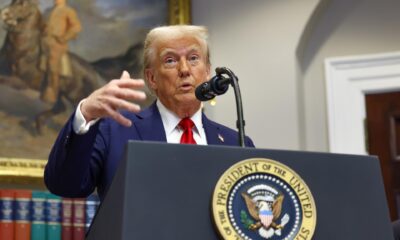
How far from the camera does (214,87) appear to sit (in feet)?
6.01

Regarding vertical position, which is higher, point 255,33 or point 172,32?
point 255,33

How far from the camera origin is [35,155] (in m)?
3.93

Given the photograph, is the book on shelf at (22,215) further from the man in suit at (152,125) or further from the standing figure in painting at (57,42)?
the man in suit at (152,125)

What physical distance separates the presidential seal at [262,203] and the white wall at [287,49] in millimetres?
2764

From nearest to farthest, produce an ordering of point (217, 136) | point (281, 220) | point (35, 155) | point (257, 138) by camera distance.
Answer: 1. point (281, 220)
2. point (217, 136)
3. point (35, 155)
4. point (257, 138)

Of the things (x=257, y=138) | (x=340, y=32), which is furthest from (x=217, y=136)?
(x=340, y=32)

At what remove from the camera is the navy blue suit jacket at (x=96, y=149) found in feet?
5.86

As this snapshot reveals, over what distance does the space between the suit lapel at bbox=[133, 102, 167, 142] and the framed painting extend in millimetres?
1694

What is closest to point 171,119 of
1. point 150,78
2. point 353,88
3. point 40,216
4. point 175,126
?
point 175,126

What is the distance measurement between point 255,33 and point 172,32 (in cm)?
209

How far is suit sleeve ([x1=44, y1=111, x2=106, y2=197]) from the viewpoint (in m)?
1.77

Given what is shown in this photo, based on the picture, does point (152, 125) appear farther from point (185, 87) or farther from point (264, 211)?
point (264, 211)

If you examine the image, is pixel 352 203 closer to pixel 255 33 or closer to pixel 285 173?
pixel 285 173

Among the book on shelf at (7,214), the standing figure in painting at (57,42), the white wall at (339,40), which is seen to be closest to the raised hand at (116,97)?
the book on shelf at (7,214)
